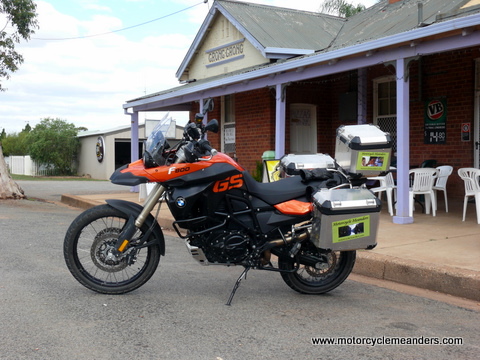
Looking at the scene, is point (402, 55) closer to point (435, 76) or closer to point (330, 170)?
point (435, 76)

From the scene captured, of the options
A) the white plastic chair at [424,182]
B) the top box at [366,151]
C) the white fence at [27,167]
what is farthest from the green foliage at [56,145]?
the top box at [366,151]

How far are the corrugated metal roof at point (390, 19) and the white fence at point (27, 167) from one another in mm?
25736

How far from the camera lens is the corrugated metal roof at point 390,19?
10623mm

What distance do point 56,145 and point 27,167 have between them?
18.3ft

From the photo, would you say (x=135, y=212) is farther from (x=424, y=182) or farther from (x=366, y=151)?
(x=424, y=182)

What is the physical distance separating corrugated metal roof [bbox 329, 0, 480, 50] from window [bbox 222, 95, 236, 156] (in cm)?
342

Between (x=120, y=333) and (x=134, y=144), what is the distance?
1322 centimetres

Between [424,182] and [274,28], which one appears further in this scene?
[274,28]

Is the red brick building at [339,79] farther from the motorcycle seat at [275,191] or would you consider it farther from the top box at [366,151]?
the motorcycle seat at [275,191]

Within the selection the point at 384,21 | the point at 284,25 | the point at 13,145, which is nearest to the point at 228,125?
the point at 284,25

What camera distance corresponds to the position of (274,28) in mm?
15219

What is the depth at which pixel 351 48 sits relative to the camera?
354 inches

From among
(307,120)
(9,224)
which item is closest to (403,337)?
(9,224)

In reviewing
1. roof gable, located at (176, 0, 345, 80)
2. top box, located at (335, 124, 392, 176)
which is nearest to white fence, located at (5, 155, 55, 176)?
roof gable, located at (176, 0, 345, 80)
